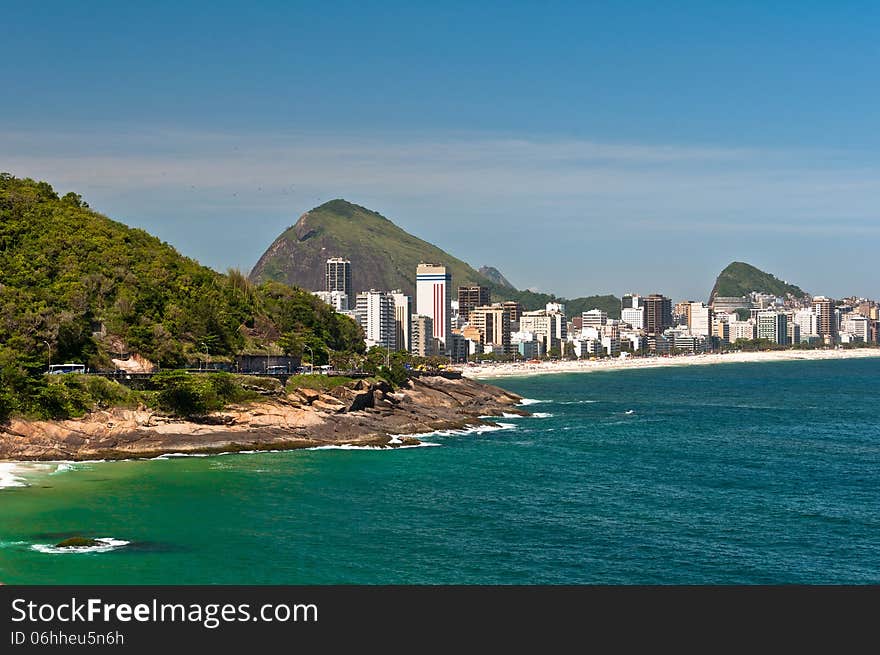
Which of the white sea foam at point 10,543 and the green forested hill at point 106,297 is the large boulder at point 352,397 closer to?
the green forested hill at point 106,297

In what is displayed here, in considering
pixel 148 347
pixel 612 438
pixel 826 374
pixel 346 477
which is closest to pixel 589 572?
pixel 346 477

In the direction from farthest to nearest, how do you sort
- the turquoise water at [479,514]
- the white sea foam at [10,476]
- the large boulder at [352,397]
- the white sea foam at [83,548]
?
the large boulder at [352,397] < the white sea foam at [10,476] < the white sea foam at [83,548] < the turquoise water at [479,514]

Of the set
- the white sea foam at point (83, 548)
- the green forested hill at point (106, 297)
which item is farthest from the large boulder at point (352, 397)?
the white sea foam at point (83, 548)

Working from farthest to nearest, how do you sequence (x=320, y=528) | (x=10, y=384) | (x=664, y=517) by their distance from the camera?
(x=10, y=384)
(x=664, y=517)
(x=320, y=528)

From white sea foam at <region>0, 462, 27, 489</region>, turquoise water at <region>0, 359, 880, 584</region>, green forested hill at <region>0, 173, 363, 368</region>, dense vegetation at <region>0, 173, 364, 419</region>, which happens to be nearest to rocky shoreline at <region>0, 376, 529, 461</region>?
dense vegetation at <region>0, 173, 364, 419</region>
